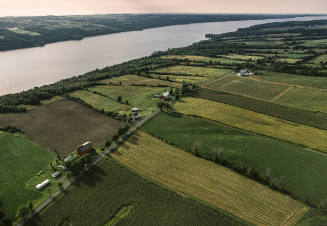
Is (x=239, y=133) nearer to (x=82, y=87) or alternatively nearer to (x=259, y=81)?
(x=259, y=81)

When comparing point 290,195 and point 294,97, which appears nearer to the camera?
point 290,195

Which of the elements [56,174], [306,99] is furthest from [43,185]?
[306,99]

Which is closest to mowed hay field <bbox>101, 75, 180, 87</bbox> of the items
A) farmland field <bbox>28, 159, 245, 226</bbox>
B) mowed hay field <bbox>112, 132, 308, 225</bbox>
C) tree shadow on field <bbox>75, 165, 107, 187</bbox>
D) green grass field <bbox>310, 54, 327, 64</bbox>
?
mowed hay field <bbox>112, 132, 308, 225</bbox>

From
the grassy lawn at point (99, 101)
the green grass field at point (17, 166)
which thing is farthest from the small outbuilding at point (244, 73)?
the green grass field at point (17, 166)

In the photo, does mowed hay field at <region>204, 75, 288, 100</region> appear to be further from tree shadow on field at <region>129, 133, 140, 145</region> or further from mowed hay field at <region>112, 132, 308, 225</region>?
tree shadow on field at <region>129, 133, 140, 145</region>

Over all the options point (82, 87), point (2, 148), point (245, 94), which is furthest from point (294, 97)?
point (2, 148)
